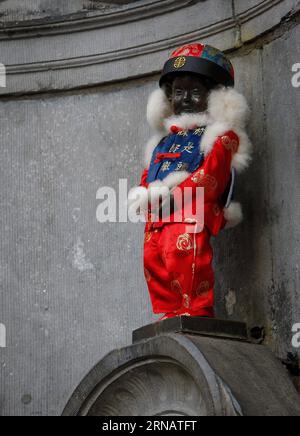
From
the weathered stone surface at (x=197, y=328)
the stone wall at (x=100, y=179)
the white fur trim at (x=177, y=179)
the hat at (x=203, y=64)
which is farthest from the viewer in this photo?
the stone wall at (x=100, y=179)

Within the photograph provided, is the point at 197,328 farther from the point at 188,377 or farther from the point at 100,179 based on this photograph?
the point at 100,179

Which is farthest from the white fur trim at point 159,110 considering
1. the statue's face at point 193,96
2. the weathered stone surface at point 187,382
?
the weathered stone surface at point 187,382

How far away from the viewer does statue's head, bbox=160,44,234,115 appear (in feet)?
13.6

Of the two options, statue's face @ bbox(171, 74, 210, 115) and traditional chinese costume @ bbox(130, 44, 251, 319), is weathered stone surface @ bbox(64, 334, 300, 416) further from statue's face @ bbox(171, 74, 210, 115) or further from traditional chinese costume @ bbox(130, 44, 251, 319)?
statue's face @ bbox(171, 74, 210, 115)

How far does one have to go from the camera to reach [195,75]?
13.7 feet

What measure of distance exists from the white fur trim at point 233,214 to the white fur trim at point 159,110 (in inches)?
15.9

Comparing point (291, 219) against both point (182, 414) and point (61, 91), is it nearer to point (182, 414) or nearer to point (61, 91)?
point (182, 414)

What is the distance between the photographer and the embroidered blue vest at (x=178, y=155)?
4055 millimetres

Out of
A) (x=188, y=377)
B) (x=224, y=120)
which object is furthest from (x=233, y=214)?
(x=188, y=377)

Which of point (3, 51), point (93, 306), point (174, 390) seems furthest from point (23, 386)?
point (3, 51)

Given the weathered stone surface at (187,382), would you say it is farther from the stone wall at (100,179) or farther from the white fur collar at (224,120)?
the white fur collar at (224,120)

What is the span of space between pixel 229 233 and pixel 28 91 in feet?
3.45

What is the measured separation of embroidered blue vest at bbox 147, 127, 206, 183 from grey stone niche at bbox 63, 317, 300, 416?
519 mm

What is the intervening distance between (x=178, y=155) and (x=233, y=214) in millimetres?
259
